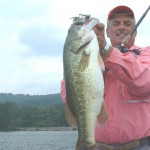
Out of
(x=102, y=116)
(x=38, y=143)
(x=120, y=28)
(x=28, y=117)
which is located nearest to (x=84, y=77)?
(x=102, y=116)

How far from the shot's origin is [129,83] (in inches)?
214

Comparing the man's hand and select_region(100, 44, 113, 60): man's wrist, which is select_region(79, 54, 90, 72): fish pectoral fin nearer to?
the man's hand

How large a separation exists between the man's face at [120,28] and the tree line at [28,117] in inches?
4554

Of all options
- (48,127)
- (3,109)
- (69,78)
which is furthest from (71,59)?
(48,127)

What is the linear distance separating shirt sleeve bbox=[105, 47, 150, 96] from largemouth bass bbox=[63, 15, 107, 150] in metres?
0.36

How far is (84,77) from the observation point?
5.00 metres

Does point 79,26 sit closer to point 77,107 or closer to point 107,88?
point 77,107

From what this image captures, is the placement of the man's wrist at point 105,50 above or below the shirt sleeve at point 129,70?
above

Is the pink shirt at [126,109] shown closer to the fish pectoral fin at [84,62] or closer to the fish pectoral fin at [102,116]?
the fish pectoral fin at [102,116]

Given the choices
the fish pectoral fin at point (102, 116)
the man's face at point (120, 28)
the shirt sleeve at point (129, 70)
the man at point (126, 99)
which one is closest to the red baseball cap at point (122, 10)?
the man's face at point (120, 28)

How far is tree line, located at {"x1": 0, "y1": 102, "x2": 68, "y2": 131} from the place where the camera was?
123m

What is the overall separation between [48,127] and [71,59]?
14580 cm

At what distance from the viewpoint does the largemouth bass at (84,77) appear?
196 inches

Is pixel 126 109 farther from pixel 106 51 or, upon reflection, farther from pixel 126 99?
pixel 106 51
